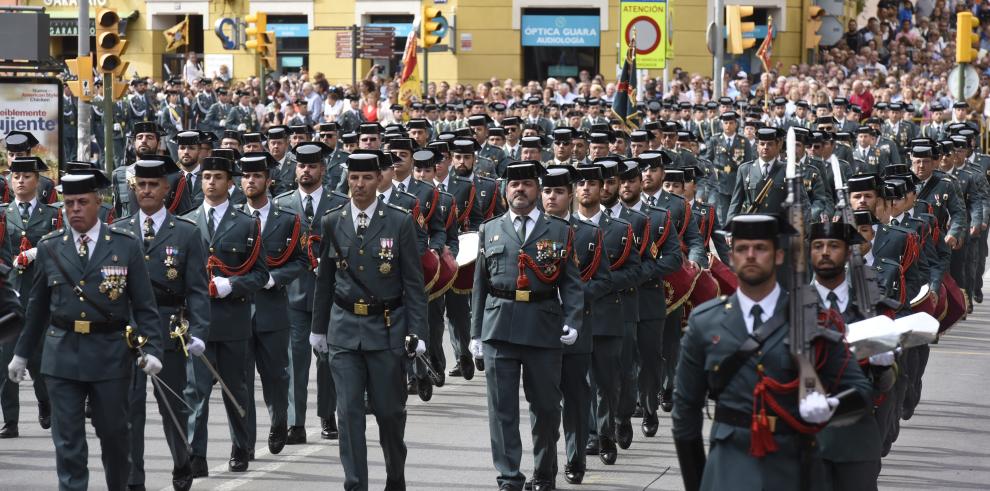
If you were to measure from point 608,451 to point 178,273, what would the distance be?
3.16 m

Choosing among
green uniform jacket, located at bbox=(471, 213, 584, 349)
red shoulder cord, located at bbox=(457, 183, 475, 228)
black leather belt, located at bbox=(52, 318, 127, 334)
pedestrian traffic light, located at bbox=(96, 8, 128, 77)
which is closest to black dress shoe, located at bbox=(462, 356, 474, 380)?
red shoulder cord, located at bbox=(457, 183, 475, 228)

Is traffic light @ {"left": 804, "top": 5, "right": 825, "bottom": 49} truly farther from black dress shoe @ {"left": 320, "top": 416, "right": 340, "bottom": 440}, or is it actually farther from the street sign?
black dress shoe @ {"left": 320, "top": 416, "right": 340, "bottom": 440}

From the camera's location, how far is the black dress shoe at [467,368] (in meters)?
15.7

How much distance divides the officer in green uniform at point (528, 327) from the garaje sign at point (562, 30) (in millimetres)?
37627

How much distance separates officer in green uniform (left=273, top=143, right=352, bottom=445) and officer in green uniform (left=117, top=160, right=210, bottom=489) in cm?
146

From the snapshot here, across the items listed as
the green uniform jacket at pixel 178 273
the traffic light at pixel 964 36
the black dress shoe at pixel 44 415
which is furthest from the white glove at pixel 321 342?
the traffic light at pixel 964 36

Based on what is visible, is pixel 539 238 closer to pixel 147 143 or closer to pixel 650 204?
pixel 650 204

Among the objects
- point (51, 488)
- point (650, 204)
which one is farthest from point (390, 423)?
point (650, 204)

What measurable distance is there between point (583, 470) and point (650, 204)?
315 cm

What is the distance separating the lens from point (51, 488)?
10812 mm

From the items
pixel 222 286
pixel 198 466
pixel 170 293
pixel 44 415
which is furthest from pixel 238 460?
pixel 44 415

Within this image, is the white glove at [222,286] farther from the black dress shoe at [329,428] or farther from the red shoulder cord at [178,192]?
the red shoulder cord at [178,192]

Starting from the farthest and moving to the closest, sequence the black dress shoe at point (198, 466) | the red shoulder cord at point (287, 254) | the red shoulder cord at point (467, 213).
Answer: the red shoulder cord at point (467, 213) < the red shoulder cord at point (287, 254) < the black dress shoe at point (198, 466)

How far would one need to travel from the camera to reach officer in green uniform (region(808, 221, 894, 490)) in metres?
8.15
